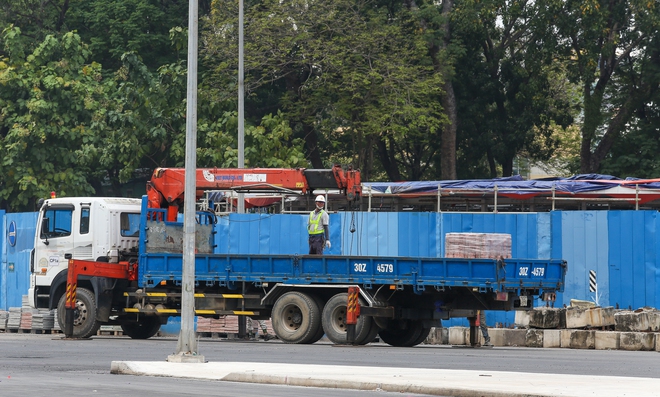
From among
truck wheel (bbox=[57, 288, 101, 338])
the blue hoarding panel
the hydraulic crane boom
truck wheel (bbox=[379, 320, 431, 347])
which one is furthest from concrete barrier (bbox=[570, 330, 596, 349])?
the blue hoarding panel

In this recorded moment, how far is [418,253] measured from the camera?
95.5ft

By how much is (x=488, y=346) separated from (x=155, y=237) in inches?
290

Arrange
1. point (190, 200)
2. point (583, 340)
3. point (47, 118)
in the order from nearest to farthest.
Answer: point (190, 200) < point (583, 340) < point (47, 118)

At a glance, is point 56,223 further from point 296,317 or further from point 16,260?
point 16,260

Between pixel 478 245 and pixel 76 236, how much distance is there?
9.38 m

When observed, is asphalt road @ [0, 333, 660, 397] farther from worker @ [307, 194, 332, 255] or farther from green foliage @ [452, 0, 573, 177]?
green foliage @ [452, 0, 573, 177]

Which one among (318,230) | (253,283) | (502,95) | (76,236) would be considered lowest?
(253,283)

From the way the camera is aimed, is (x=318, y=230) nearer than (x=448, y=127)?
Yes

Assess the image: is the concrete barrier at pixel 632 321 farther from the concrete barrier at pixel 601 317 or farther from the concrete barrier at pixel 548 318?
the concrete barrier at pixel 548 318

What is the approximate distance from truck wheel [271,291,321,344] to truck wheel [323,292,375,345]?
28cm

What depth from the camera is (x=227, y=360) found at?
17891mm

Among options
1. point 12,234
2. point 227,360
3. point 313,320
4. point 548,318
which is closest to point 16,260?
point 12,234

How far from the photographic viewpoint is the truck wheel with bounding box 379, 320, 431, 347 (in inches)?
914

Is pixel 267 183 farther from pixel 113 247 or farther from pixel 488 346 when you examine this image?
pixel 488 346
